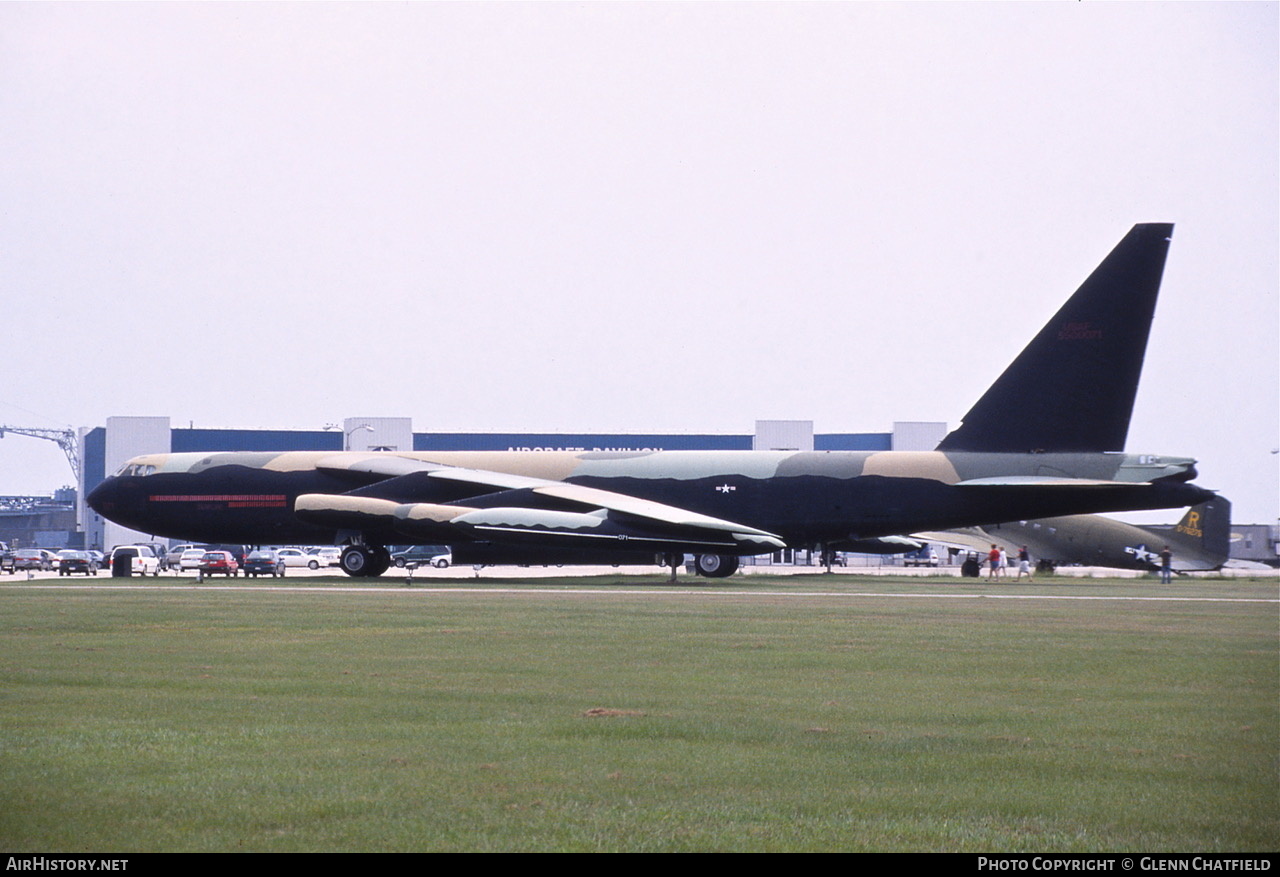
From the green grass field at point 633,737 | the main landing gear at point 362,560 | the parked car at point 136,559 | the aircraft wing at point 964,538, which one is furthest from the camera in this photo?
the aircraft wing at point 964,538

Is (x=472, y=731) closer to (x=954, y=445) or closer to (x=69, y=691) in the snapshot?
(x=69, y=691)

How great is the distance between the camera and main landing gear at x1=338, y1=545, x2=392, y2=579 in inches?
1725

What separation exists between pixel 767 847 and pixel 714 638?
12.3 metres

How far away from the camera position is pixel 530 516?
39312 millimetres

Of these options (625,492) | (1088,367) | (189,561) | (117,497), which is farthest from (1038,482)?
(189,561)

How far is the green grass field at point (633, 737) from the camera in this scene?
7.51 m

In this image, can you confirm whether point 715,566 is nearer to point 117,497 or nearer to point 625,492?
point 625,492

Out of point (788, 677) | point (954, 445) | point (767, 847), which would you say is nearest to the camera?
point (767, 847)

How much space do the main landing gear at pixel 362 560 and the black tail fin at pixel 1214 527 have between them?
34.0 metres

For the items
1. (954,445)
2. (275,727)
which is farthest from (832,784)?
(954,445)

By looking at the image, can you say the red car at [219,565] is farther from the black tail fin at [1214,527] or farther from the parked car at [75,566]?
the black tail fin at [1214,527]

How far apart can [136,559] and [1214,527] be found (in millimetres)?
49611

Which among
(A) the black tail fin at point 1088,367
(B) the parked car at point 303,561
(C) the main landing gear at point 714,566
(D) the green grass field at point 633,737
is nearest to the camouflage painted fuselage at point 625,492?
(A) the black tail fin at point 1088,367

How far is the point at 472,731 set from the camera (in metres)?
10.7
